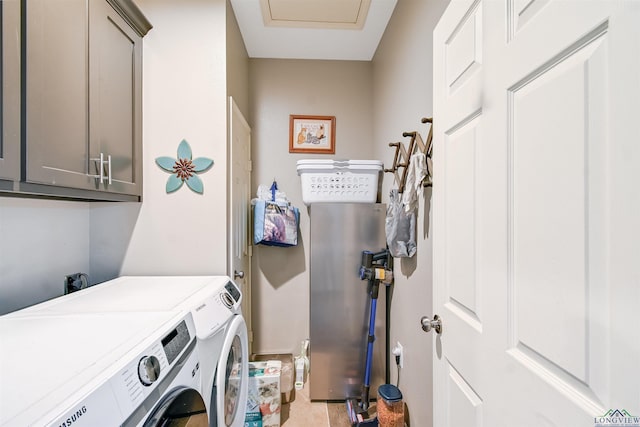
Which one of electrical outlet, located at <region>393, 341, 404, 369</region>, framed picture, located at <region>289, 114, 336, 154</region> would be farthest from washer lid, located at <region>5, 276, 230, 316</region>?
framed picture, located at <region>289, 114, 336, 154</region>

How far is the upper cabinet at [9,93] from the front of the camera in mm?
809

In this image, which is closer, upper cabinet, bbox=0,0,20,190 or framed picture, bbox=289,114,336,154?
upper cabinet, bbox=0,0,20,190

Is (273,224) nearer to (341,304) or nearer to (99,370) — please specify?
(341,304)

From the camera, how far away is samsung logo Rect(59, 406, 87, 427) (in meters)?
0.46

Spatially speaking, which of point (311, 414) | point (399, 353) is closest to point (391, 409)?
point (399, 353)

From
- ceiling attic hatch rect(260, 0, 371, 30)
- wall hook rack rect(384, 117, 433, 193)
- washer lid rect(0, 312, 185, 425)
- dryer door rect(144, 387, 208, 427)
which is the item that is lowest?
dryer door rect(144, 387, 208, 427)

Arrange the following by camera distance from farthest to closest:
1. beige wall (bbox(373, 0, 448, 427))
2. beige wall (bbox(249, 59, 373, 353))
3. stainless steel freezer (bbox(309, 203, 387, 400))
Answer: beige wall (bbox(249, 59, 373, 353)) → stainless steel freezer (bbox(309, 203, 387, 400)) → beige wall (bbox(373, 0, 448, 427))

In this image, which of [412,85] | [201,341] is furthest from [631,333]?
[412,85]

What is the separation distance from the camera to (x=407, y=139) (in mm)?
1612

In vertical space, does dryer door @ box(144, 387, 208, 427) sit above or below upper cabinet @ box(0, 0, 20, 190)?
below

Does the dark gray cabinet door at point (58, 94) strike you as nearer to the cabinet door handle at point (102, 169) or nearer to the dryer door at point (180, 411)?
the cabinet door handle at point (102, 169)

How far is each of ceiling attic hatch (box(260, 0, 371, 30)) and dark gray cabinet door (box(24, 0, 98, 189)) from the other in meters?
1.08

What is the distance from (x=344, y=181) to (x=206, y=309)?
130 cm

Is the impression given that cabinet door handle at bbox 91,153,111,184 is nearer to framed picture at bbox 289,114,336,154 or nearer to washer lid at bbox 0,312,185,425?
washer lid at bbox 0,312,185,425
